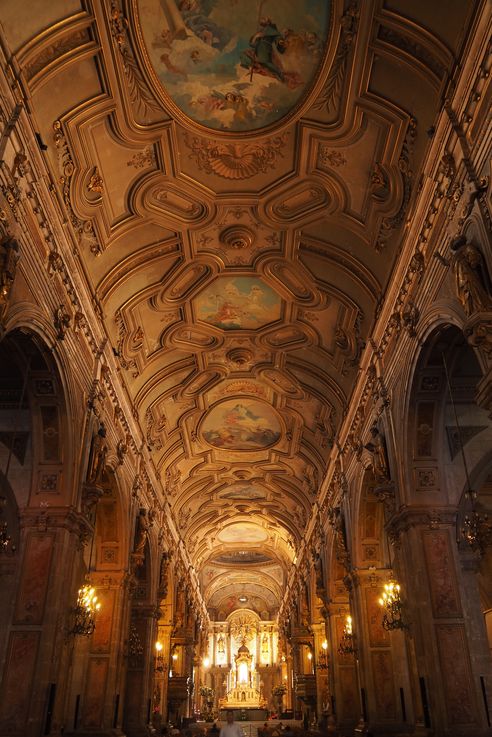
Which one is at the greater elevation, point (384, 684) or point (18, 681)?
point (384, 684)

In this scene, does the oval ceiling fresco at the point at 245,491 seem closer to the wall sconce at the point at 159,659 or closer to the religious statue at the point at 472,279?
the wall sconce at the point at 159,659

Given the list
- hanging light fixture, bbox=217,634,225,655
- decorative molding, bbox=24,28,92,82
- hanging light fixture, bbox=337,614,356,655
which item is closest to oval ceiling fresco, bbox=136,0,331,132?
decorative molding, bbox=24,28,92,82

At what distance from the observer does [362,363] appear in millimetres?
14656

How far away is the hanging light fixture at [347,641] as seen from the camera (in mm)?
16234

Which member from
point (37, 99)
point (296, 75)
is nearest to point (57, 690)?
point (37, 99)

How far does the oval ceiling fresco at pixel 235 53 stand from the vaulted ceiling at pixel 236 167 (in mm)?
24

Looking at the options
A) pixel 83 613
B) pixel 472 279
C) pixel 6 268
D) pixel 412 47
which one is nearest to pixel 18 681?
Result: pixel 83 613

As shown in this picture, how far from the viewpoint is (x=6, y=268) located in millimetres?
7418

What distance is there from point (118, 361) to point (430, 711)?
9953mm

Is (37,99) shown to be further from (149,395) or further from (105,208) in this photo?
(149,395)

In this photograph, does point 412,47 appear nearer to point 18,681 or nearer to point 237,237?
point 237,237

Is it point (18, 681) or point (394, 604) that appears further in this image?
point (394, 604)

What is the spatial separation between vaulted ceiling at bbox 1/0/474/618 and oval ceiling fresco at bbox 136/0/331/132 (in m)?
0.02

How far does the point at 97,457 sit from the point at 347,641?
421 inches
